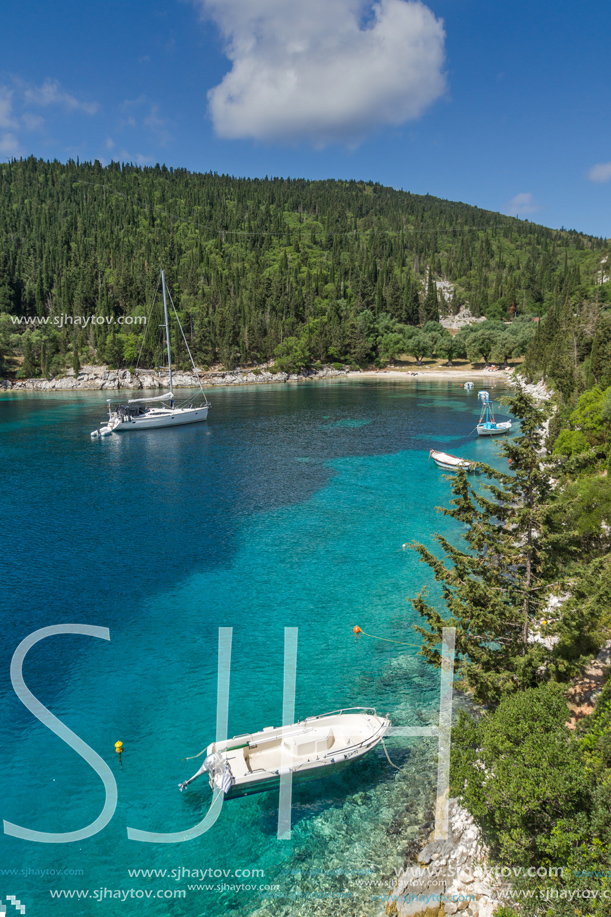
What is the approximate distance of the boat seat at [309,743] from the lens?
14.6 m

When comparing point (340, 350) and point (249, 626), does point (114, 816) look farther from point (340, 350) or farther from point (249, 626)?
point (340, 350)

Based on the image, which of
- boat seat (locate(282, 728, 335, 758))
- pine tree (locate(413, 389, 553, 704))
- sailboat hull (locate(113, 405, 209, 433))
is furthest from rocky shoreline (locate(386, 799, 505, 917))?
sailboat hull (locate(113, 405, 209, 433))

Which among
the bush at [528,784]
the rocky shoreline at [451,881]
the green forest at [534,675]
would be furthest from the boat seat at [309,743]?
the bush at [528,784]

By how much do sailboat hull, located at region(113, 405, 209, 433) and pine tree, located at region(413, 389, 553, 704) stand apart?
201 ft

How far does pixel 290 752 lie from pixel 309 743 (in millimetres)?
592

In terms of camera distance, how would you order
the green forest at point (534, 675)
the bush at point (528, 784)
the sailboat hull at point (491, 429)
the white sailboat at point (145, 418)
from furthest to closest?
the white sailboat at point (145, 418)
the sailboat hull at point (491, 429)
the bush at point (528, 784)
the green forest at point (534, 675)

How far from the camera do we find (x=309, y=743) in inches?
579

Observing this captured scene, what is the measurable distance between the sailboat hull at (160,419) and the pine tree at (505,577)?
201ft

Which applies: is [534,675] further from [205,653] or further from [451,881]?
[205,653]

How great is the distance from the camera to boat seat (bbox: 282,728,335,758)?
14.6 m

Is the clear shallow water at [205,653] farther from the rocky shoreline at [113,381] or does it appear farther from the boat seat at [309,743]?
the rocky shoreline at [113,381]

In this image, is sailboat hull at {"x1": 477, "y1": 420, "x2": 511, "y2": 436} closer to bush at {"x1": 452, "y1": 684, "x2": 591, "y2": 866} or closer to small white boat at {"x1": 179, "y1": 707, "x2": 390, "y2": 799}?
small white boat at {"x1": 179, "y1": 707, "x2": 390, "y2": 799}

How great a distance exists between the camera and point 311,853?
12727 millimetres

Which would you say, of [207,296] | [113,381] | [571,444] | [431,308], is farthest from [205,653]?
[431,308]
